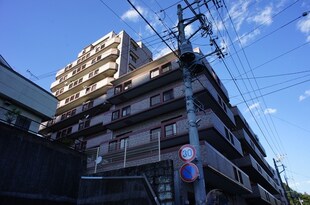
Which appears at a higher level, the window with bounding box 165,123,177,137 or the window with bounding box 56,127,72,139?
the window with bounding box 56,127,72,139

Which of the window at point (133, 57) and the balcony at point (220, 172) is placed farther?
the window at point (133, 57)

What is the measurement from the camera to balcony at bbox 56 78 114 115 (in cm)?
2875

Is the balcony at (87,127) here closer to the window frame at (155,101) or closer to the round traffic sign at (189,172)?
the window frame at (155,101)

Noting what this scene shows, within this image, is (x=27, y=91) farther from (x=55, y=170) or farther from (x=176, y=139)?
(x=176, y=139)

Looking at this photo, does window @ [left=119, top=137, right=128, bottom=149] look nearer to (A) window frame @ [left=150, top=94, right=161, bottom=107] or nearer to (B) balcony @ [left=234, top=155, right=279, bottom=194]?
(A) window frame @ [left=150, top=94, right=161, bottom=107]

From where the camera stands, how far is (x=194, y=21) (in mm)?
10547

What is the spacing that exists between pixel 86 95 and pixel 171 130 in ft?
56.9

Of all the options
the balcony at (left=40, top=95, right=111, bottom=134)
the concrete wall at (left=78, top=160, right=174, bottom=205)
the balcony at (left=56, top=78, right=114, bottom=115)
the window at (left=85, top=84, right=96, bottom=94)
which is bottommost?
the concrete wall at (left=78, top=160, right=174, bottom=205)

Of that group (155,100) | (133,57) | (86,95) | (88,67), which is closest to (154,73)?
(155,100)

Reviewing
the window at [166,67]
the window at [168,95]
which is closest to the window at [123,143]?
the window at [168,95]

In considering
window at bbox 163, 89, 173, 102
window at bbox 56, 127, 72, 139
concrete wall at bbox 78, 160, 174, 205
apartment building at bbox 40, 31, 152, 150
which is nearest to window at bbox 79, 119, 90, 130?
apartment building at bbox 40, 31, 152, 150

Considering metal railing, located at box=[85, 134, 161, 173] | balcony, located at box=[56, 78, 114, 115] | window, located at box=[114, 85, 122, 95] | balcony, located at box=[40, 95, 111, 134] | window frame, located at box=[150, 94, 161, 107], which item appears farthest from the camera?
balcony, located at box=[56, 78, 114, 115]

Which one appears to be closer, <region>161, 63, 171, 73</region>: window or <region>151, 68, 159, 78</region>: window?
<region>161, 63, 171, 73</region>: window

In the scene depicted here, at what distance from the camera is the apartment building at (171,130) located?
13.0 metres
